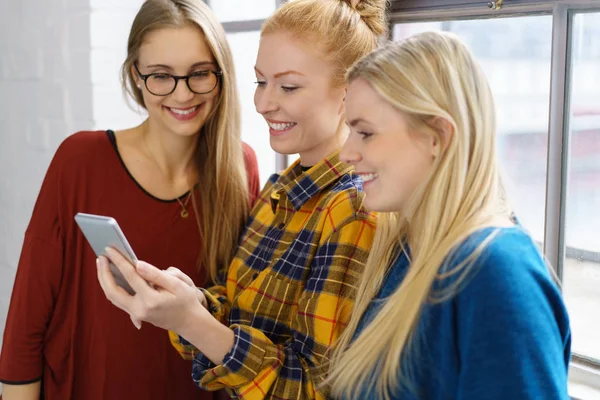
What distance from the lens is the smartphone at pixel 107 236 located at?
3.94 ft

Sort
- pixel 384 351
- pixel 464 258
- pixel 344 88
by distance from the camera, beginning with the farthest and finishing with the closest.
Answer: pixel 344 88 → pixel 384 351 → pixel 464 258

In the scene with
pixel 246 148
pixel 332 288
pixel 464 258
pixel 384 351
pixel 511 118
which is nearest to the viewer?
pixel 464 258

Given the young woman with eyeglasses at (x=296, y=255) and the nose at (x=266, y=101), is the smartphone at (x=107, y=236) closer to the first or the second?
the young woman with eyeglasses at (x=296, y=255)

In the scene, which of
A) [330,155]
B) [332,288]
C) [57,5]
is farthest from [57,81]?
[332,288]

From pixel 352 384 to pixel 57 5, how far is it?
1902mm

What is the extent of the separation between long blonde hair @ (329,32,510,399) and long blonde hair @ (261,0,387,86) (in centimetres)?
24

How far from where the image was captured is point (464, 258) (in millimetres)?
974

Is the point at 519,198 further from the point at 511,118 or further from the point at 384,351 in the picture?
the point at 384,351

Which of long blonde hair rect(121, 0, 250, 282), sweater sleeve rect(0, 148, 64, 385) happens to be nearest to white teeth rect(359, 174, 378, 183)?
long blonde hair rect(121, 0, 250, 282)

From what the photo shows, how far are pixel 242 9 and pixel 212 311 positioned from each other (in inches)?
53.3

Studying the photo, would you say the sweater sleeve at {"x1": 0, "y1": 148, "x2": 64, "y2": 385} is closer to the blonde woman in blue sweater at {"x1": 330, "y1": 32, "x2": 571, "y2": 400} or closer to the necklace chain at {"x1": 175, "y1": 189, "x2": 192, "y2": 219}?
the necklace chain at {"x1": 175, "y1": 189, "x2": 192, "y2": 219}

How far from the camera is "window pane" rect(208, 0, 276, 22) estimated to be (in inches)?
94.0

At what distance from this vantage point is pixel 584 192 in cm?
150

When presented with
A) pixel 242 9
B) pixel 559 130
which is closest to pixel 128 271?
pixel 559 130
